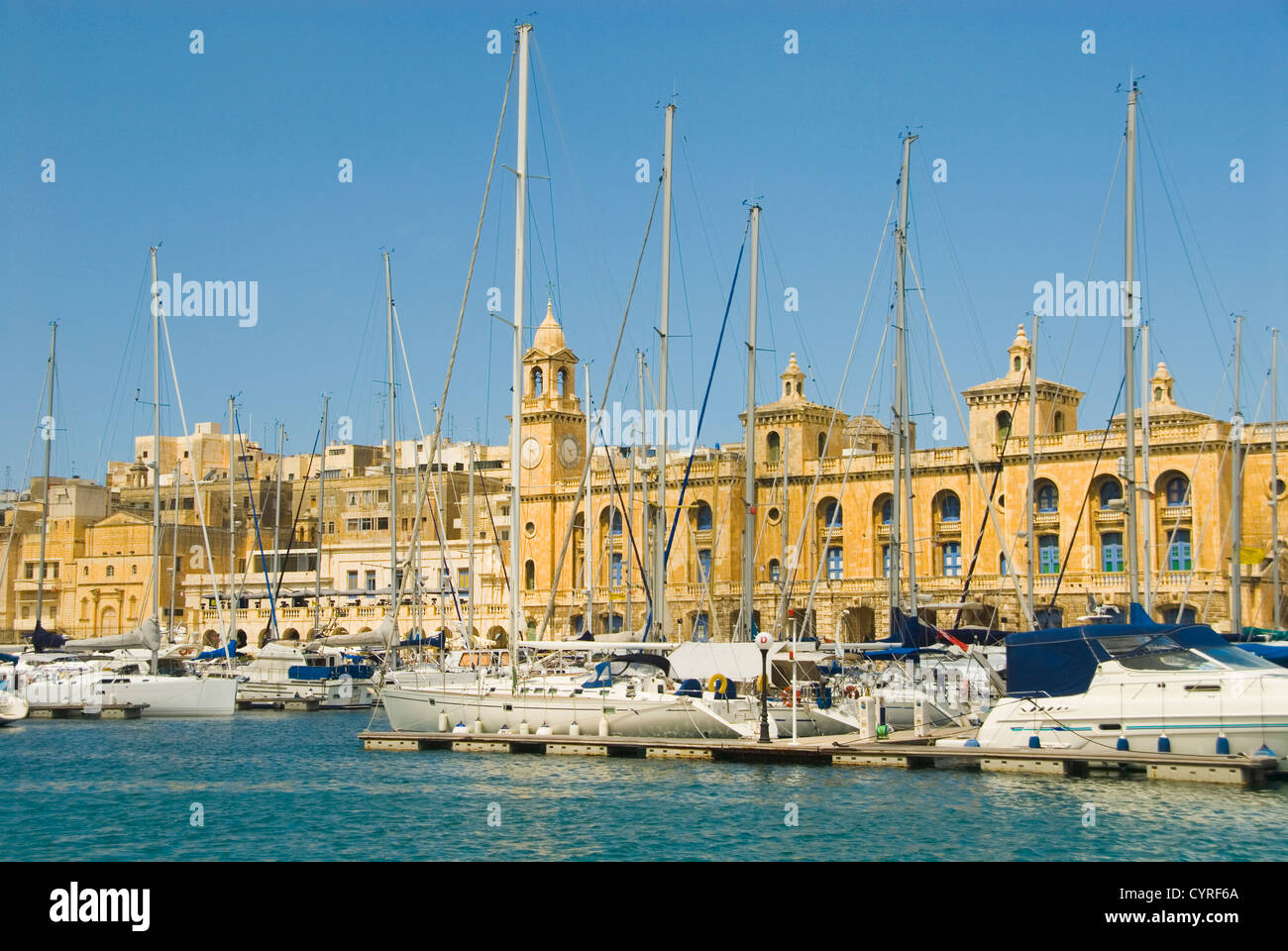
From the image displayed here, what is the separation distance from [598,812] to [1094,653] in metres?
9.70

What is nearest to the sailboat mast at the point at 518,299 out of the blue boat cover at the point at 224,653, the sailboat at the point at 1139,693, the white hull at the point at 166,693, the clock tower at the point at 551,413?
the sailboat at the point at 1139,693

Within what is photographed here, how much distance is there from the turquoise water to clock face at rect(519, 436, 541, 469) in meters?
43.1

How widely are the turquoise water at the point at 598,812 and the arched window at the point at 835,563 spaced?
37.5 metres

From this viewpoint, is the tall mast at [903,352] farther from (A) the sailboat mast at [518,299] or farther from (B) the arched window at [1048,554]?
(B) the arched window at [1048,554]

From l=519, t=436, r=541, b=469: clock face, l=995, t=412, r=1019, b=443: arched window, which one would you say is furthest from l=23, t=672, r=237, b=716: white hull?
l=995, t=412, r=1019, b=443: arched window

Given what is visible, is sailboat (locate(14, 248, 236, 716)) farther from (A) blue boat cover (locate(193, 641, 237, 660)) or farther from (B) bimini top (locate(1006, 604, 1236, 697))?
(B) bimini top (locate(1006, 604, 1236, 697))

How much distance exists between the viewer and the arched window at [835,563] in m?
66.9

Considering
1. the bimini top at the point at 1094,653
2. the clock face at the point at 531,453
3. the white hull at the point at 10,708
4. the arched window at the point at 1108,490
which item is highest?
the clock face at the point at 531,453

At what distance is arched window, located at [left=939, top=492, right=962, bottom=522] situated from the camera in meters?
63.6

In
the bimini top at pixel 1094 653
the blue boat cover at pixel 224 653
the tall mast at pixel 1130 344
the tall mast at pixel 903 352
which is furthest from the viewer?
the blue boat cover at pixel 224 653
